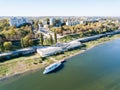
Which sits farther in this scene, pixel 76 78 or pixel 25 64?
pixel 25 64

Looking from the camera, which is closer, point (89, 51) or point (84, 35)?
point (89, 51)

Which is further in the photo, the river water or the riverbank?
the riverbank

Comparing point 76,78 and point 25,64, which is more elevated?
point 25,64

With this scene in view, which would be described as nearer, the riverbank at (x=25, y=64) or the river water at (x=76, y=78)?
the river water at (x=76, y=78)

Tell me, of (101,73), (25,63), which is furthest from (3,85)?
(101,73)

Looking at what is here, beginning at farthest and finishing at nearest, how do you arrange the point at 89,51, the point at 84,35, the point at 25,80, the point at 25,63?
the point at 84,35, the point at 89,51, the point at 25,63, the point at 25,80

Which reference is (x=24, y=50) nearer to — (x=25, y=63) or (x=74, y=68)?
(x=25, y=63)

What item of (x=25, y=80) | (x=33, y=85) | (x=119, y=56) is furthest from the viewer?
(x=119, y=56)
